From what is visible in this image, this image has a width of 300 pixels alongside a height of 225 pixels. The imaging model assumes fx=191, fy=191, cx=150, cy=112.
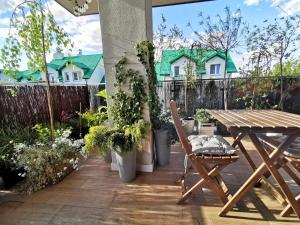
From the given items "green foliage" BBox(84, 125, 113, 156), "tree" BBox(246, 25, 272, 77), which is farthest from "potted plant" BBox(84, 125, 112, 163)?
"tree" BBox(246, 25, 272, 77)

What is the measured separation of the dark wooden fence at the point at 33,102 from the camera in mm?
3201

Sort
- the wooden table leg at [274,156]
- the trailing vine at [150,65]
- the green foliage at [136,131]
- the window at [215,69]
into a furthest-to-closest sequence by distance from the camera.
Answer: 1. the window at [215,69]
2. the trailing vine at [150,65]
3. the green foliage at [136,131]
4. the wooden table leg at [274,156]

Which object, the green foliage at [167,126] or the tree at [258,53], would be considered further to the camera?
the tree at [258,53]

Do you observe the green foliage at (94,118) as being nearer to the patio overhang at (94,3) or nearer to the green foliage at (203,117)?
the patio overhang at (94,3)

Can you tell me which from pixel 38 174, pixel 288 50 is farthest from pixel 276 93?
pixel 38 174

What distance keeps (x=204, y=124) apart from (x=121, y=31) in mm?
2770

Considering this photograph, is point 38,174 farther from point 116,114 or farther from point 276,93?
point 276,93

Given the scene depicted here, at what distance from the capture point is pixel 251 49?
14.4ft

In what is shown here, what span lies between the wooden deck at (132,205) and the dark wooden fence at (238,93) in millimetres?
2209

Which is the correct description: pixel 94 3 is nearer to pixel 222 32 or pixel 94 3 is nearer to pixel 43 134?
pixel 43 134

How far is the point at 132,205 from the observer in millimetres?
1934

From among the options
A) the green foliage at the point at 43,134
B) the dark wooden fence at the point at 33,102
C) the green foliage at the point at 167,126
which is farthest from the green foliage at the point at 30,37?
the green foliage at the point at 167,126

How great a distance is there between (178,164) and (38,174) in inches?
73.9

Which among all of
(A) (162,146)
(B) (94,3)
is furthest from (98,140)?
(B) (94,3)
